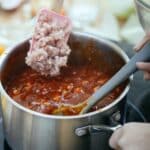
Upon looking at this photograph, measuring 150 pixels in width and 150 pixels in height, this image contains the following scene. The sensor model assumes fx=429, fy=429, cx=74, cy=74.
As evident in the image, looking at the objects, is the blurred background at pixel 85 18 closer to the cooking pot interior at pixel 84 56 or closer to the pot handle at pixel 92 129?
the cooking pot interior at pixel 84 56

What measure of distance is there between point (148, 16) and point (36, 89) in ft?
1.02

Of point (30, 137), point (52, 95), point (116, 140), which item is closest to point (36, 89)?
point (52, 95)

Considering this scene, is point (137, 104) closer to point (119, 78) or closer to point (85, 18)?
point (119, 78)

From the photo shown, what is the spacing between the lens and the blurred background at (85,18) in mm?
1271

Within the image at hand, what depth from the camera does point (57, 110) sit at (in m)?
0.87

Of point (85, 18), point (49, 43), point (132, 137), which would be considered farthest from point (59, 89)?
point (85, 18)

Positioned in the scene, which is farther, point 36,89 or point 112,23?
point 112,23

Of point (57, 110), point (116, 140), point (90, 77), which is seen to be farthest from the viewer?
point (90, 77)

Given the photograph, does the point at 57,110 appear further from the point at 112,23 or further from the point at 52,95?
the point at 112,23

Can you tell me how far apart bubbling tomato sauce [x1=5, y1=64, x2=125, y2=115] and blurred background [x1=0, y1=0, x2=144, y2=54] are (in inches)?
10.2

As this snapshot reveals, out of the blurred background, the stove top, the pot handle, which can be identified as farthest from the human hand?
the blurred background

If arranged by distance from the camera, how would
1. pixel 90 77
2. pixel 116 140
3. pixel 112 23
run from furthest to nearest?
pixel 112 23 < pixel 90 77 < pixel 116 140

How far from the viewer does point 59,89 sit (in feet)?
3.11

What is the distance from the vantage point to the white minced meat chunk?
3.04 ft
